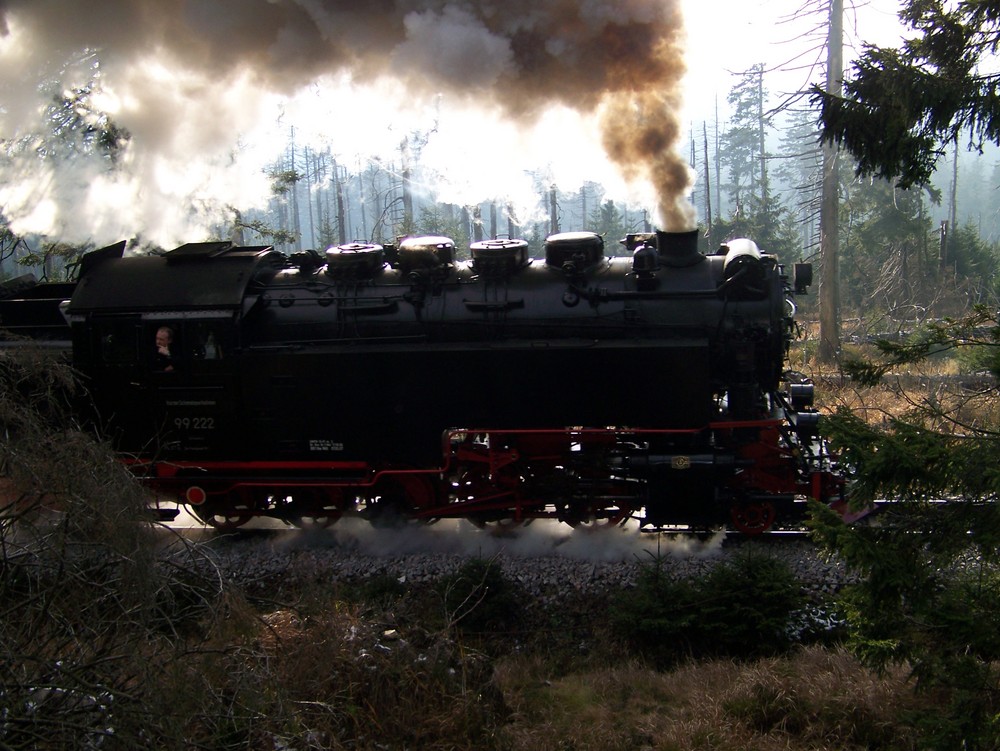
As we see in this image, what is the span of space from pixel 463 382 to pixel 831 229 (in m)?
14.1

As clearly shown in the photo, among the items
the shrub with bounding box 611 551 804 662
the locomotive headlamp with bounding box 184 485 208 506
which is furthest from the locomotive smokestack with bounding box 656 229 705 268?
the locomotive headlamp with bounding box 184 485 208 506

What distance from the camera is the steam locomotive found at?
885 cm

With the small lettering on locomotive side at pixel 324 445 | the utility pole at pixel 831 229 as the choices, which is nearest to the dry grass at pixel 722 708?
the small lettering on locomotive side at pixel 324 445

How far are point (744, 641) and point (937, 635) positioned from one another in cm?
284

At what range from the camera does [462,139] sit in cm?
1287

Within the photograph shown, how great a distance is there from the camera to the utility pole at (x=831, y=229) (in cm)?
1911

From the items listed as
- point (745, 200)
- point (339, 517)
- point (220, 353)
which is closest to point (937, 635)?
point (339, 517)

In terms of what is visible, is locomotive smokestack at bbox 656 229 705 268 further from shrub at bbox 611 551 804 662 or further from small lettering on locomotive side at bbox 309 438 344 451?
small lettering on locomotive side at bbox 309 438 344 451

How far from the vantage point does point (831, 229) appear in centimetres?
1977

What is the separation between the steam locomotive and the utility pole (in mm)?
11514

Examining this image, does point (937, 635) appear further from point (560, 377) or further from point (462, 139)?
point (462, 139)

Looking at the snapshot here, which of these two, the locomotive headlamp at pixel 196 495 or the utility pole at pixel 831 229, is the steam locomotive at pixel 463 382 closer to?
the locomotive headlamp at pixel 196 495

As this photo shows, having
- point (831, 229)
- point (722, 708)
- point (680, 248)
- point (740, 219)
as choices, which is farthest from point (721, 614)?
point (740, 219)

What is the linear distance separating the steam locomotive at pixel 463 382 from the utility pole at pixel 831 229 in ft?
37.8
